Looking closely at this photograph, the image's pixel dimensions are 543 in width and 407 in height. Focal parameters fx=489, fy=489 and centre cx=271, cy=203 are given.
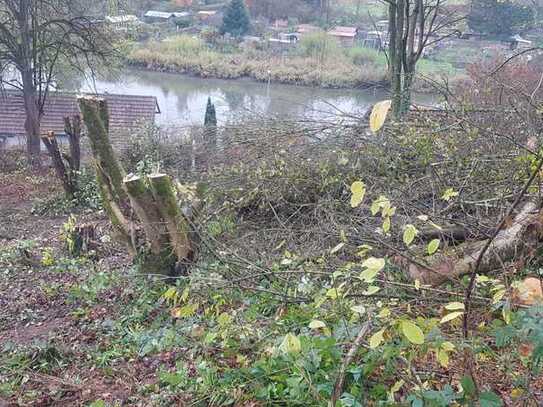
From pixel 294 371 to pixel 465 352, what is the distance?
83 centimetres

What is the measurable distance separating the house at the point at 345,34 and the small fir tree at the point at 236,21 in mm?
6719

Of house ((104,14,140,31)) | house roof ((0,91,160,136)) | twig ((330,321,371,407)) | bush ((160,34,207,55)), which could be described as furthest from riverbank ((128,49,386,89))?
twig ((330,321,371,407))

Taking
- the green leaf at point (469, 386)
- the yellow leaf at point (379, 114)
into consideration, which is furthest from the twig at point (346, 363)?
the yellow leaf at point (379, 114)

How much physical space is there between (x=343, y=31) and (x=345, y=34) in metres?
0.75

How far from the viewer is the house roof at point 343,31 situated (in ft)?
103

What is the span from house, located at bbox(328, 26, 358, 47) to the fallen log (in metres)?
28.7

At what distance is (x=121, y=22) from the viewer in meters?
15.8

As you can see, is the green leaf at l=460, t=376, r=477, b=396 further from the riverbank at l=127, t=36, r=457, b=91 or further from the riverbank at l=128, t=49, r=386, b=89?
the riverbank at l=128, t=49, r=386, b=89

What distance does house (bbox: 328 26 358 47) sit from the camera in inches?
1212

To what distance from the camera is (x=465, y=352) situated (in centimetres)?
204

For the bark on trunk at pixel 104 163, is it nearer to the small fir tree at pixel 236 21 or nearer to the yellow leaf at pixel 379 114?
the yellow leaf at pixel 379 114

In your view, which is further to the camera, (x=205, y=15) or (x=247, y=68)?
(x=205, y=15)

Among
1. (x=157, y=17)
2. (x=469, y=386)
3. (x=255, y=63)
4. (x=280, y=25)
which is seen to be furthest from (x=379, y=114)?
(x=157, y=17)

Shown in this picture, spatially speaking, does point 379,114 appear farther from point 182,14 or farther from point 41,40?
point 182,14
